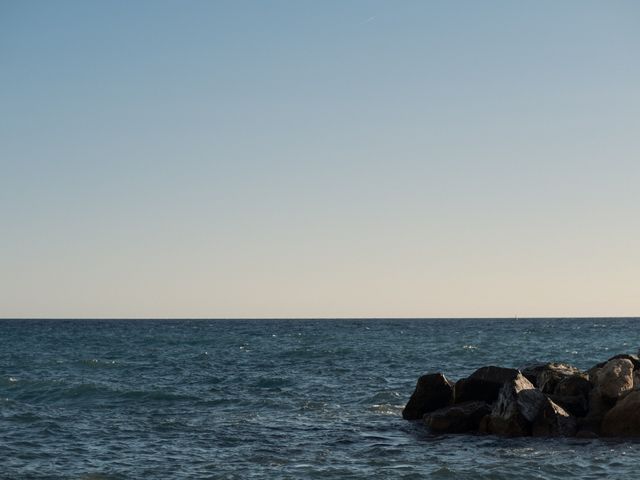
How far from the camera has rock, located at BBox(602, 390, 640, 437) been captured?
76.3 feet

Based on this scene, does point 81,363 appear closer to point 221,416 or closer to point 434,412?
point 221,416

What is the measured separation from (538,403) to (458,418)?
2.59 m

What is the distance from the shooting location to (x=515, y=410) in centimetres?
2388

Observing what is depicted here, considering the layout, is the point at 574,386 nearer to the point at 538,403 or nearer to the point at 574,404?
the point at 574,404

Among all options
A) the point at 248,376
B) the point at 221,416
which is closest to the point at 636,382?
the point at 221,416

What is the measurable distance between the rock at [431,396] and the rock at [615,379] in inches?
191

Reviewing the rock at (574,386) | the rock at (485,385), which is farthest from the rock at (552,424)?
the rock at (485,385)

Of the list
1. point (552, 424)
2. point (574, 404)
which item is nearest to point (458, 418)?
point (552, 424)

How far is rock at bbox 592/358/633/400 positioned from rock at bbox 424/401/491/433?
140 inches

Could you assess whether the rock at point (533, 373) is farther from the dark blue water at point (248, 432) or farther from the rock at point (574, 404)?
the dark blue water at point (248, 432)

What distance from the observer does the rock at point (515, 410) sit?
23.8 m

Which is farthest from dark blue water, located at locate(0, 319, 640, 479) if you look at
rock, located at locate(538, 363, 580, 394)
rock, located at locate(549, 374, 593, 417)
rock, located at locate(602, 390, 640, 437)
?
rock, located at locate(538, 363, 580, 394)

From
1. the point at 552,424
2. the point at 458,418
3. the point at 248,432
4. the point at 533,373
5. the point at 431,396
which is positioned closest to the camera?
the point at 552,424

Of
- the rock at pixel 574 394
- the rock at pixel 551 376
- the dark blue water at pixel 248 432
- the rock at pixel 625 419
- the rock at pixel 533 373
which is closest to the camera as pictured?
the dark blue water at pixel 248 432
